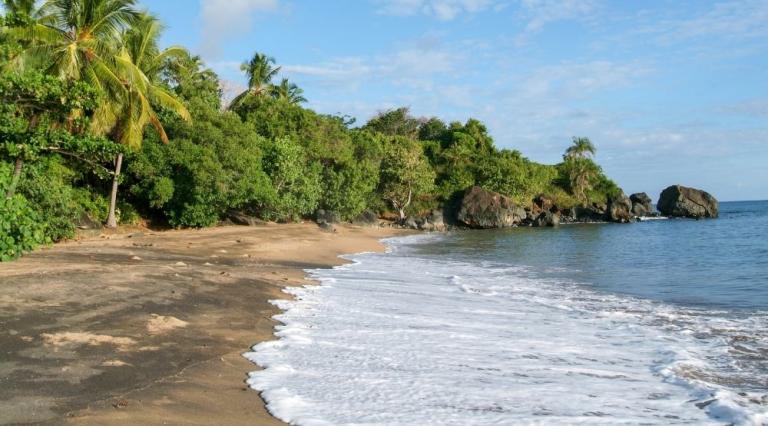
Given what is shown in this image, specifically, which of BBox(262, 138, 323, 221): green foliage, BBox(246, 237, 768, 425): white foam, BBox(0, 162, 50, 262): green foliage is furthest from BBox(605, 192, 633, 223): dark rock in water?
BBox(0, 162, 50, 262): green foliage

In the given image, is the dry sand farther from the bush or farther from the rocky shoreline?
the rocky shoreline

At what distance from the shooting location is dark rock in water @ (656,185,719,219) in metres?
75.2

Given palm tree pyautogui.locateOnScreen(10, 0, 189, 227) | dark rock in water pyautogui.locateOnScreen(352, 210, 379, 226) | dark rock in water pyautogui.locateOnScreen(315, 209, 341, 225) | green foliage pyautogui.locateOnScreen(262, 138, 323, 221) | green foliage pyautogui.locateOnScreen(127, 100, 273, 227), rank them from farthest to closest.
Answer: dark rock in water pyautogui.locateOnScreen(352, 210, 379, 226) → dark rock in water pyautogui.locateOnScreen(315, 209, 341, 225) → green foliage pyautogui.locateOnScreen(262, 138, 323, 221) → green foliage pyautogui.locateOnScreen(127, 100, 273, 227) → palm tree pyautogui.locateOnScreen(10, 0, 189, 227)

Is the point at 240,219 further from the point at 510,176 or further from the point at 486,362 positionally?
the point at 510,176

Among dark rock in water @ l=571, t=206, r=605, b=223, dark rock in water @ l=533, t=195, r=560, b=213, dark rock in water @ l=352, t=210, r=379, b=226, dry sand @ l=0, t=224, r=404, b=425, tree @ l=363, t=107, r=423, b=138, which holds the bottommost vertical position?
dry sand @ l=0, t=224, r=404, b=425

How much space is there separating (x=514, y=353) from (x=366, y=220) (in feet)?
124

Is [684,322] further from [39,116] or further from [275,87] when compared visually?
[275,87]

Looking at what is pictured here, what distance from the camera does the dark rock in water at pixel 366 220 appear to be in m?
44.5

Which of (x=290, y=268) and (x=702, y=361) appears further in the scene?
(x=290, y=268)

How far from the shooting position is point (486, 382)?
621 centimetres

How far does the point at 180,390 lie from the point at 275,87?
46.2 m

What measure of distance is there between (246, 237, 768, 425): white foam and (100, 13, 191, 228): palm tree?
12.7m

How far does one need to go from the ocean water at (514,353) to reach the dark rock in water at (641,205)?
63.2 metres

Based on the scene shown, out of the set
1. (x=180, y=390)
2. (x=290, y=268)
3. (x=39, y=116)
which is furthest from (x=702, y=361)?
(x=39, y=116)
